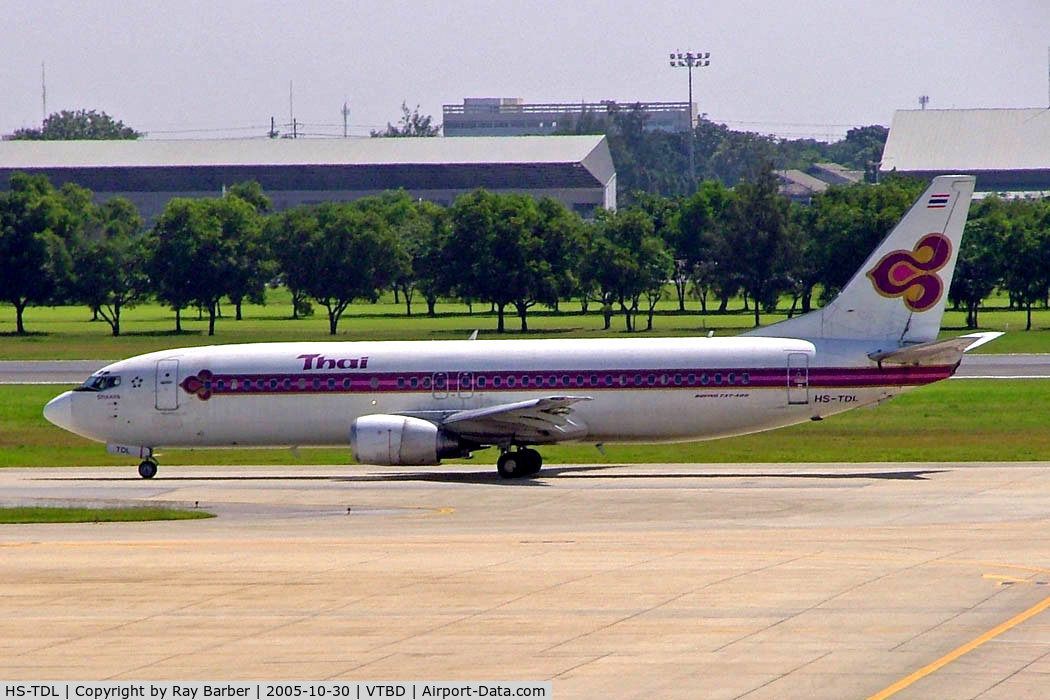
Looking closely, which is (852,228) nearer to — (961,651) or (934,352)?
(934,352)

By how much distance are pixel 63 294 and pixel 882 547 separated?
97814mm

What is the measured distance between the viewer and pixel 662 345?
40062mm

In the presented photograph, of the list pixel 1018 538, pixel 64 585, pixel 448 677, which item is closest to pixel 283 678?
pixel 448 677

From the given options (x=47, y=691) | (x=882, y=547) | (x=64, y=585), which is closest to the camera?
(x=47, y=691)

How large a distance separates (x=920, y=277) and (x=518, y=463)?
11.0 metres

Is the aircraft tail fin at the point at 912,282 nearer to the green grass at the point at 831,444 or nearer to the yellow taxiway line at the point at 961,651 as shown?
the green grass at the point at 831,444

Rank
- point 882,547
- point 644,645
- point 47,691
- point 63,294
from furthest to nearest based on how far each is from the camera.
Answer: point 63,294
point 882,547
point 644,645
point 47,691

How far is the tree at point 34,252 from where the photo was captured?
116m

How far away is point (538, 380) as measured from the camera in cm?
3997

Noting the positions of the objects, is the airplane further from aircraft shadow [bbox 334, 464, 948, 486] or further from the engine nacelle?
aircraft shadow [bbox 334, 464, 948, 486]

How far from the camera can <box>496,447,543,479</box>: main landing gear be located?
39.5m

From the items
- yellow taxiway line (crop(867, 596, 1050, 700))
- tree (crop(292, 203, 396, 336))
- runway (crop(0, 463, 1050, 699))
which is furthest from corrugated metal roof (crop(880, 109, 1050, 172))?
yellow taxiway line (crop(867, 596, 1050, 700))

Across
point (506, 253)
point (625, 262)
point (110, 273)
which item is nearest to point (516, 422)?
point (506, 253)

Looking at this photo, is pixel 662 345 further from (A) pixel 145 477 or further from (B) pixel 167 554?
(B) pixel 167 554
